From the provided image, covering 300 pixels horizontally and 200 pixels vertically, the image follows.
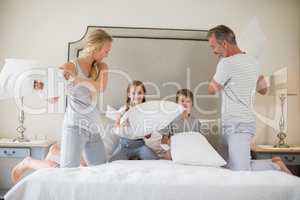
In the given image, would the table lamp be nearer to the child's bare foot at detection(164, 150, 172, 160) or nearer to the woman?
the woman

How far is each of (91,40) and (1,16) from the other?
92cm

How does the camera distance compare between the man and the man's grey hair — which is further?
the man's grey hair

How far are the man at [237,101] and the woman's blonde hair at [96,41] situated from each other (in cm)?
101

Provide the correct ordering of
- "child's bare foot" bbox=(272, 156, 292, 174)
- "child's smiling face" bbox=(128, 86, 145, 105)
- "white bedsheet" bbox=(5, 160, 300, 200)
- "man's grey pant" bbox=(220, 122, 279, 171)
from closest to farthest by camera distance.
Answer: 1. "white bedsheet" bbox=(5, 160, 300, 200)
2. "man's grey pant" bbox=(220, 122, 279, 171)
3. "child's bare foot" bbox=(272, 156, 292, 174)
4. "child's smiling face" bbox=(128, 86, 145, 105)

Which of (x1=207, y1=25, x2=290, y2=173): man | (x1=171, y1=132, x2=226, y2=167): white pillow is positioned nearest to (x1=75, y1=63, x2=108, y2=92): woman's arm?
(x1=171, y1=132, x2=226, y2=167): white pillow

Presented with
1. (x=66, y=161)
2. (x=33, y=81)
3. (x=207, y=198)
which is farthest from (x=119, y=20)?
(x=207, y=198)

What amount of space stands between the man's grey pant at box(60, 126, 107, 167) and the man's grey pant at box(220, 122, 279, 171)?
101 cm

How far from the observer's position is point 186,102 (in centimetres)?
334

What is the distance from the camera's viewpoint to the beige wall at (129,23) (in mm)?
3428

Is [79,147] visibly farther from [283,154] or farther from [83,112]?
[283,154]

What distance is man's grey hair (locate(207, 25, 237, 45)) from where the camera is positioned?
10.8 feet

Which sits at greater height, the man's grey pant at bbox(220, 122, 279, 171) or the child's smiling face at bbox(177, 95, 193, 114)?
the child's smiling face at bbox(177, 95, 193, 114)

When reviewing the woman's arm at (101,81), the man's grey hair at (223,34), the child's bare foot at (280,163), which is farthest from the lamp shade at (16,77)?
the child's bare foot at (280,163)

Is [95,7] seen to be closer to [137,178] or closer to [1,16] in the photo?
[1,16]
